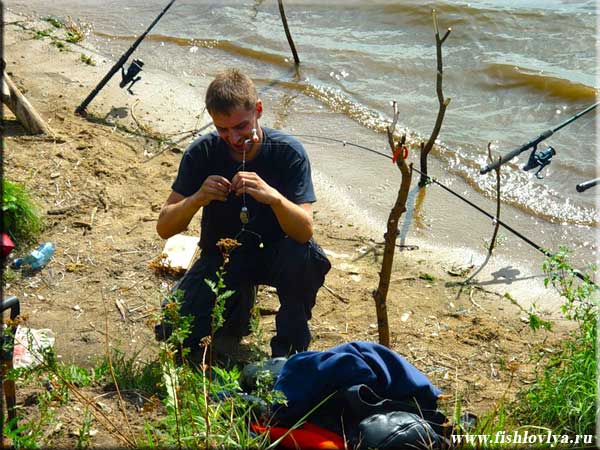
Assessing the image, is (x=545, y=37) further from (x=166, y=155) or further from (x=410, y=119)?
(x=166, y=155)

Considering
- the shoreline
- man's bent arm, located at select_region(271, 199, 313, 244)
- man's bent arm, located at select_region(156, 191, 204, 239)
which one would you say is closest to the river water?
the shoreline

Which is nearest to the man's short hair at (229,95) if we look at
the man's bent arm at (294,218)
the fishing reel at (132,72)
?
the man's bent arm at (294,218)

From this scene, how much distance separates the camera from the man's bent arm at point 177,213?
3.82m

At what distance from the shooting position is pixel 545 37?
10.1m

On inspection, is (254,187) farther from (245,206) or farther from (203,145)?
(203,145)

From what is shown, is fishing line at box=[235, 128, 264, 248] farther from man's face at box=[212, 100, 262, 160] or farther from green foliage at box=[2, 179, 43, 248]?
green foliage at box=[2, 179, 43, 248]

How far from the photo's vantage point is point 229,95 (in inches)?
150

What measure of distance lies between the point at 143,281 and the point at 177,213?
908 millimetres

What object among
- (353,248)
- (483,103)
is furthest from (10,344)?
(483,103)

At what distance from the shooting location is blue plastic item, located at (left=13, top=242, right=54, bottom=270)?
4.64 metres

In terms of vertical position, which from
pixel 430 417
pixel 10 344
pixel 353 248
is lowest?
pixel 353 248

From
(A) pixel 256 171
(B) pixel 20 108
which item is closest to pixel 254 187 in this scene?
(A) pixel 256 171

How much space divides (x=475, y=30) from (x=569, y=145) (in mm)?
3367

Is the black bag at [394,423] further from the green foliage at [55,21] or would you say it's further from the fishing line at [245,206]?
the green foliage at [55,21]
